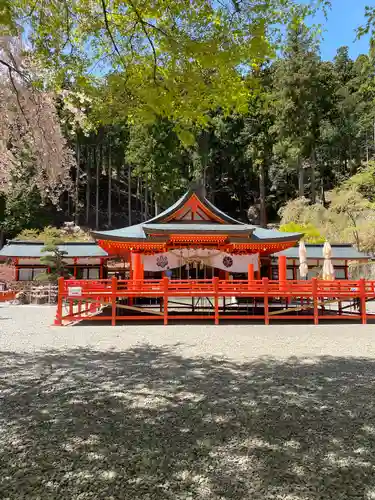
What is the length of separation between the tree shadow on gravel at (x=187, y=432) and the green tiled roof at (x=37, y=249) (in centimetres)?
1759

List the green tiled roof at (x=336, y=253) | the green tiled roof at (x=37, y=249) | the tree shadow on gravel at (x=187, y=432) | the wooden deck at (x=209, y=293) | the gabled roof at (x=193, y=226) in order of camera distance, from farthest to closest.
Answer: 1. the green tiled roof at (x=37, y=249)
2. the green tiled roof at (x=336, y=253)
3. the gabled roof at (x=193, y=226)
4. the wooden deck at (x=209, y=293)
5. the tree shadow on gravel at (x=187, y=432)

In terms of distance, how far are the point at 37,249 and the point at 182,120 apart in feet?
68.3

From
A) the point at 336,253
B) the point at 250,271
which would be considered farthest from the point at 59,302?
the point at 336,253

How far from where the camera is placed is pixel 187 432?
356 cm

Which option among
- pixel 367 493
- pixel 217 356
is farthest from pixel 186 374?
pixel 367 493

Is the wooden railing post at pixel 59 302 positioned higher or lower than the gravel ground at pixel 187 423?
higher

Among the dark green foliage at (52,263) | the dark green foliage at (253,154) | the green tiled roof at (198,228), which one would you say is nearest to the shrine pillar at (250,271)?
the green tiled roof at (198,228)

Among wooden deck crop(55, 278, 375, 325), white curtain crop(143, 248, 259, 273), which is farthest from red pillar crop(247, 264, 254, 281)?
wooden deck crop(55, 278, 375, 325)

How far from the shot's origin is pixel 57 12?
424 cm

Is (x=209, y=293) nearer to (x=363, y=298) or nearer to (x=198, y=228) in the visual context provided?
(x=198, y=228)

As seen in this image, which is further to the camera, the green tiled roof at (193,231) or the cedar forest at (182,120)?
the green tiled roof at (193,231)

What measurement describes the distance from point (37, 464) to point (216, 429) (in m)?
1.67

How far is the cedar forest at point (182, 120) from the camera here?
4277 mm

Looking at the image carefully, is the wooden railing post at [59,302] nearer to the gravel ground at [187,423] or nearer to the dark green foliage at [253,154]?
the gravel ground at [187,423]
